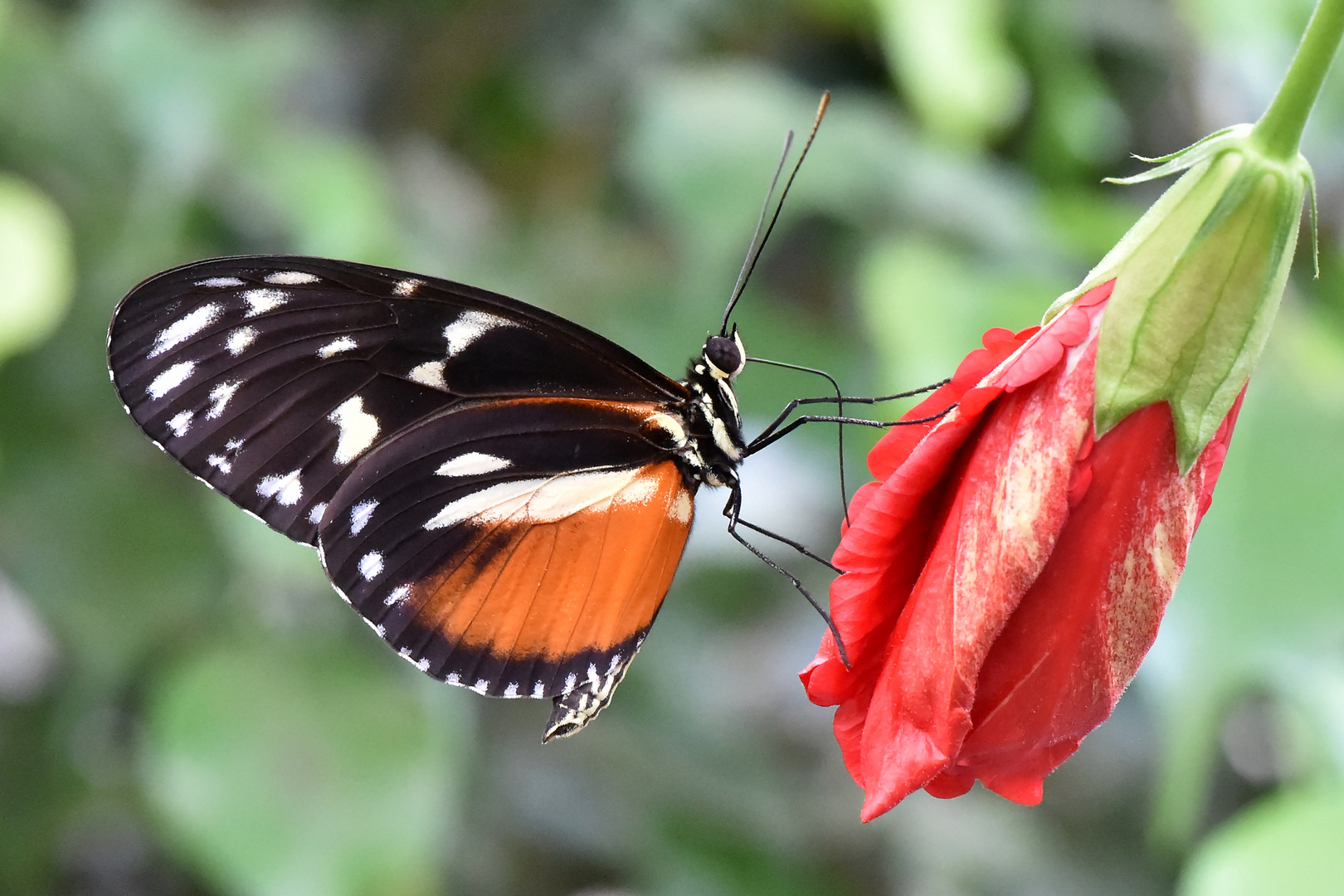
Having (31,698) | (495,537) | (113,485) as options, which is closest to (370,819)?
(495,537)

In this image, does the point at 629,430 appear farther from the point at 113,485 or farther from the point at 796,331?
the point at 113,485

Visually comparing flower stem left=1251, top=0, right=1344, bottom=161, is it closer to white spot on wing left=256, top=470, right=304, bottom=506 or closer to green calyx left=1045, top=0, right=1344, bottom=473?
green calyx left=1045, top=0, right=1344, bottom=473

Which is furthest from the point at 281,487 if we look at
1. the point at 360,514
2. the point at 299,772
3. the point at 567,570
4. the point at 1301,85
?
the point at 1301,85

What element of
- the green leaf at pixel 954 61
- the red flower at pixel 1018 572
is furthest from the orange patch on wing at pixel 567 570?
the green leaf at pixel 954 61

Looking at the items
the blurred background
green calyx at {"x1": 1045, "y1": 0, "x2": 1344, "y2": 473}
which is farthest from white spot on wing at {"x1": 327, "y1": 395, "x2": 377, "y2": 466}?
green calyx at {"x1": 1045, "y1": 0, "x2": 1344, "y2": 473}

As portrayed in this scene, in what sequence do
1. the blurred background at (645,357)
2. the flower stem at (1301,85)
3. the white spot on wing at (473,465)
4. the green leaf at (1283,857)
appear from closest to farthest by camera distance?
the flower stem at (1301,85) → the green leaf at (1283,857) → the white spot on wing at (473,465) → the blurred background at (645,357)

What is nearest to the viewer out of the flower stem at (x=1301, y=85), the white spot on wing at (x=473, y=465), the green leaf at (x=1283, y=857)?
the flower stem at (x=1301, y=85)

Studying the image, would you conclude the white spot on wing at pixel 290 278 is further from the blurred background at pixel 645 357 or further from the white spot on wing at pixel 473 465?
the blurred background at pixel 645 357
